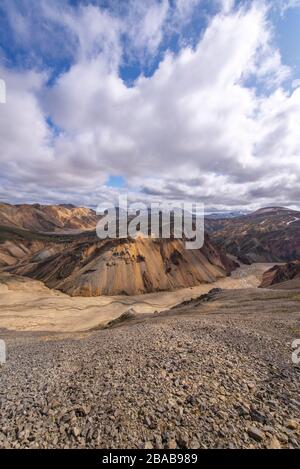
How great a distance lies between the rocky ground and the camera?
17.8 ft

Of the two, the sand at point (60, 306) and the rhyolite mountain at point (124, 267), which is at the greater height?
the rhyolite mountain at point (124, 267)

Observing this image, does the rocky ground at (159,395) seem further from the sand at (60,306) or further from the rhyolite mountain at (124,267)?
the rhyolite mountain at (124,267)

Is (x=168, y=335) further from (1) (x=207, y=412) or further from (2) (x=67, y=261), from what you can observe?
(2) (x=67, y=261)

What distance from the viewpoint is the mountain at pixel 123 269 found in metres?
50.2

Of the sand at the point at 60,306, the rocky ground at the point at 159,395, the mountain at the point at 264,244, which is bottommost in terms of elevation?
the sand at the point at 60,306

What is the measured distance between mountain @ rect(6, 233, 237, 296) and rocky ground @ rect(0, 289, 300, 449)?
3935 centimetres

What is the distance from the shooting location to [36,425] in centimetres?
599

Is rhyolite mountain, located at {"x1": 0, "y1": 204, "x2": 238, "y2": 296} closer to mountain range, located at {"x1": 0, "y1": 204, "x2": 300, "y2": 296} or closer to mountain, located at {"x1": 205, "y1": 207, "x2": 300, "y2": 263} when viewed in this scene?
mountain range, located at {"x1": 0, "y1": 204, "x2": 300, "y2": 296}

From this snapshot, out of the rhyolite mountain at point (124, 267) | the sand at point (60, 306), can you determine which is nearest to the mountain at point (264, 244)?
the rhyolite mountain at point (124, 267)

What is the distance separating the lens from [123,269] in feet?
176

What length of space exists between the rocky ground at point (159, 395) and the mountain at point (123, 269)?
129 feet

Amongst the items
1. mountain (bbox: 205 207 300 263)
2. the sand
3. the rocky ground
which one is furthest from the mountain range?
mountain (bbox: 205 207 300 263)

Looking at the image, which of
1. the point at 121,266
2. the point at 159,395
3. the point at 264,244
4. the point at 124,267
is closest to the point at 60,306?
the point at 121,266

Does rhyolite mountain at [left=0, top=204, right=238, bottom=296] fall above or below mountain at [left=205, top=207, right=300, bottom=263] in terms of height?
below
